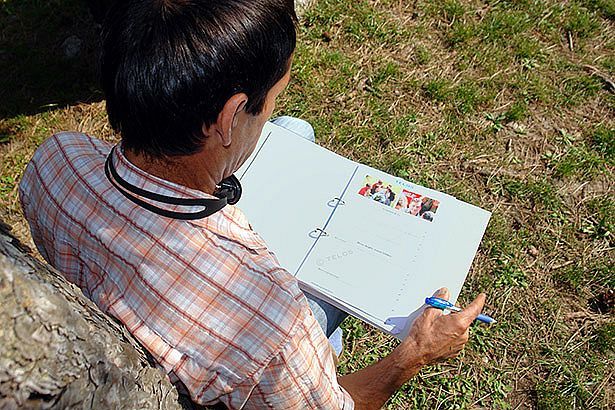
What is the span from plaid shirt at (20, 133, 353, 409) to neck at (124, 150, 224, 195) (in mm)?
30

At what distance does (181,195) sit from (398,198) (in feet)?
3.70

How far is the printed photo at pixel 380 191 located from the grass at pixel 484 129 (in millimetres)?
927

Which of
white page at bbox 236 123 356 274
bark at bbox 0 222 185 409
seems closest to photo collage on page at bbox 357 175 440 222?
white page at bbox 236 123 356 274

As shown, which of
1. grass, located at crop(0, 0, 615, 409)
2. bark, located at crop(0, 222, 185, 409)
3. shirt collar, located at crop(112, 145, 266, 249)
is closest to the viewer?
bark, located at crop(0, 222, 185, 409)

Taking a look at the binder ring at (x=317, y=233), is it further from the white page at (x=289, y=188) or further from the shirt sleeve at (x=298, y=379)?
the shirt sleeve at (x=298, y=379)

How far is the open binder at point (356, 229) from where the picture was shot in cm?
224

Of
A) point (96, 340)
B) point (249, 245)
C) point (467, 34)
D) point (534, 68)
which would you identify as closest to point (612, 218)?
point (534, 68)

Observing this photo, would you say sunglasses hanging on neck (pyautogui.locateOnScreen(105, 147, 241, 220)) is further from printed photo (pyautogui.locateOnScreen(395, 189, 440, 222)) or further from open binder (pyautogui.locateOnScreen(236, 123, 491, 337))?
printed photo (pyautogui.locateOnScreen(395, 189, 440, 222))

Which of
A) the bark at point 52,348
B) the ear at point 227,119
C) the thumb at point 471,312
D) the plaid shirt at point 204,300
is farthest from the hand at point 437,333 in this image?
the bark at point 52,348

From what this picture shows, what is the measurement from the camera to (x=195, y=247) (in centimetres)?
155

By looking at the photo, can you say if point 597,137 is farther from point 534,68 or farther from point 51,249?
point 51,249

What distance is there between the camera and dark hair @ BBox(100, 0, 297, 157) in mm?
1494

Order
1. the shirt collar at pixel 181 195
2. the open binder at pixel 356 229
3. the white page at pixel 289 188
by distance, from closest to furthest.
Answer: the shirt collar at pixel 181 195 → the open binder at pixel 356 229 → the white page at pixel 289 188

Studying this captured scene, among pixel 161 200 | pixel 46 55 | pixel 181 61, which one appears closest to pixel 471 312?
pixel 161 200
